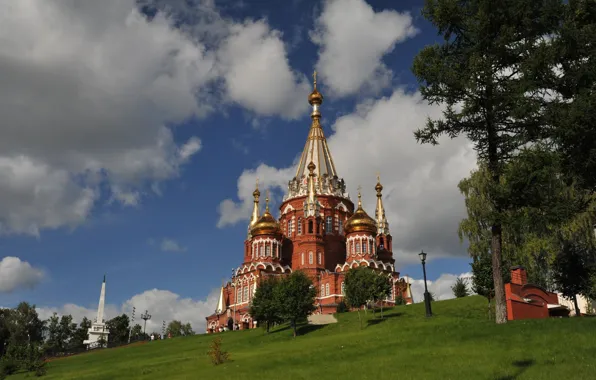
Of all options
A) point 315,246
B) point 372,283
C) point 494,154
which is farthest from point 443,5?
point 315,246

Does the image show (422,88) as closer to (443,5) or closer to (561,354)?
(443,5)

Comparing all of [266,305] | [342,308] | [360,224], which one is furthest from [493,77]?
[360,224]

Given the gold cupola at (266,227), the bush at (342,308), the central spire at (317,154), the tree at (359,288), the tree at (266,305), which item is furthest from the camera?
the central spire at (317,154)

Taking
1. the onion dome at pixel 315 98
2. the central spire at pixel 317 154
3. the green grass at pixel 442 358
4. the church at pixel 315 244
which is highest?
the onion dome at pixel 315 98

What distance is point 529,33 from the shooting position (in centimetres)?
2114

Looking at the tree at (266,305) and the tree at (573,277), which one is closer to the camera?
the tree at (573,277)

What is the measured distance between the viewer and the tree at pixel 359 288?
3622 cm

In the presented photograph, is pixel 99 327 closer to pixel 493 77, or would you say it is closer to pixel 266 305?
pixel 266 305

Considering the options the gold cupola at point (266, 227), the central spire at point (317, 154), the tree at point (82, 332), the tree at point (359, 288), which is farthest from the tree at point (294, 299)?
the tree at point (82, 332)

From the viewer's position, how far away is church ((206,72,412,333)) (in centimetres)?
5606

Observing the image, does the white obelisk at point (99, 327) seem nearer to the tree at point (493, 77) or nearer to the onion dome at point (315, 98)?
the onion dome at point (315, 98)

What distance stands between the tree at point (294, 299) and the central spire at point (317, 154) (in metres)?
28.2

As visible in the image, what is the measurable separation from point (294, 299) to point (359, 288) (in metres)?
4.74

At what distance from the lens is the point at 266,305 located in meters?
37.9
